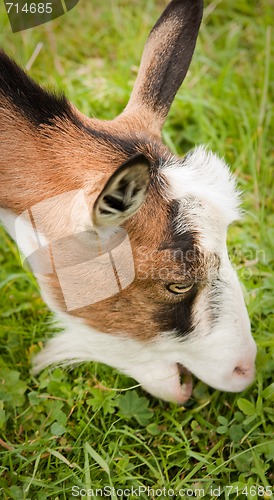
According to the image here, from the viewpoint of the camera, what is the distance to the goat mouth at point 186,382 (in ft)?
12.3

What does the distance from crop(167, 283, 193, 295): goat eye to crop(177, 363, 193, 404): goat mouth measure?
741 mm

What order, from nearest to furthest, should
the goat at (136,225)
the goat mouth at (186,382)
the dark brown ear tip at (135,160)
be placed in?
the dark brown ear tip at (135,160) → the goat at (136,225) → the goat mouth at (186,382)

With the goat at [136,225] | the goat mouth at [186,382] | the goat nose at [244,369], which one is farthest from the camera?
the goat mouth at [186,382]

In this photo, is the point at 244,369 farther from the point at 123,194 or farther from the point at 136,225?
the point at 123,194

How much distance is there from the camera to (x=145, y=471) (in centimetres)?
371

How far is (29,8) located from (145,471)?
3525 millimetres

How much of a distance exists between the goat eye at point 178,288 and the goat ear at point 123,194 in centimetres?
42

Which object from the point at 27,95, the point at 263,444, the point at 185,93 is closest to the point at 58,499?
the point at 263,444

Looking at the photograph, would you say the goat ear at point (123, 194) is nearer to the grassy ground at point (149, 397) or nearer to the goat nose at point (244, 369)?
the grassy ground at point (149, 397)

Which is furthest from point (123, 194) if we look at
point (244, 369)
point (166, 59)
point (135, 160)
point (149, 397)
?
point (149, 397)

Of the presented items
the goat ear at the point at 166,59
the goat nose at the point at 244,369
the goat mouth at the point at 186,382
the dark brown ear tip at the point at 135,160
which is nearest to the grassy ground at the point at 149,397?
the goat mouth at the point at 186,382

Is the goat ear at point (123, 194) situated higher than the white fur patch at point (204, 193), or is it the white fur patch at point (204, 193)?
the goat ear at point (123, 194)

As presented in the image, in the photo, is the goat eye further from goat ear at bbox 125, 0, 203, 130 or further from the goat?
goat ear at bbox 125, 0, 203, 130

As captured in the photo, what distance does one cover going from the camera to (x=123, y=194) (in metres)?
2.77
